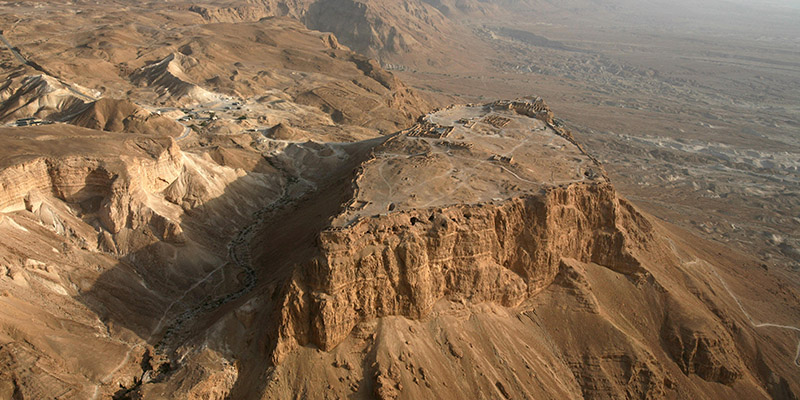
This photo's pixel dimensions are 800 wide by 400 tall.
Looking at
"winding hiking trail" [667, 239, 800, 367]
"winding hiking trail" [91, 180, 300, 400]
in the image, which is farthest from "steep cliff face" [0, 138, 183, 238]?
"winding hiking trail" [667, 239, 800, 367]

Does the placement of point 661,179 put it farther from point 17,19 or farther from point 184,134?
point 17,19

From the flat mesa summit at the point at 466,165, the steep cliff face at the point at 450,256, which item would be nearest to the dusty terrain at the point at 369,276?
the steep cliff face at the point at 450,256

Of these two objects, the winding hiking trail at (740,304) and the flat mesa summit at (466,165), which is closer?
the flat mesa summit at (466,165)

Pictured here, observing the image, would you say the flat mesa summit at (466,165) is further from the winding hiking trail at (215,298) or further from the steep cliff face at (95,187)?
the steep cliff face at (95,187)

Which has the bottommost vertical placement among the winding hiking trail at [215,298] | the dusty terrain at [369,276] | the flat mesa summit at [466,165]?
the winding hiking trail at [215,298]

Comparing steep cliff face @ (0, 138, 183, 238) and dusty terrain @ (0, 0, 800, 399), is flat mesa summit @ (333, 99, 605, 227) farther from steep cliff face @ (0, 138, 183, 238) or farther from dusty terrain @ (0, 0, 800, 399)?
steep cliff face @ (0, 138, 183, 238)
